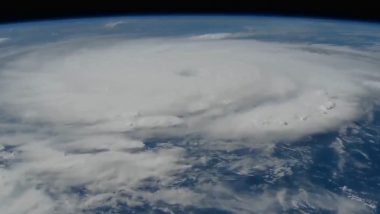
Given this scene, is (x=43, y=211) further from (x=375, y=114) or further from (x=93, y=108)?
(x=375, y=114)

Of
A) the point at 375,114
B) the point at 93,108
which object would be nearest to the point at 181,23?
the point at 93,108

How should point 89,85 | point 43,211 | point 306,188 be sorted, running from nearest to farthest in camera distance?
point 43,211 → point 306,188 → point 89,85

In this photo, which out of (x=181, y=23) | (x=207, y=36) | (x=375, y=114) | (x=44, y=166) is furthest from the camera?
(x=181, y=23)

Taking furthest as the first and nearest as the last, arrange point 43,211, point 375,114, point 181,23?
point 181,23, point 375,114, point 43,211

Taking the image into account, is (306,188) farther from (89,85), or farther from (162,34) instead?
(162,34)

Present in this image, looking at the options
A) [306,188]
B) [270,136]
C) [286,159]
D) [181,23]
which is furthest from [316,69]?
[181,23]

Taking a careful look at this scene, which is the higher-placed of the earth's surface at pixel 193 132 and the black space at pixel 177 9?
the black space at pixel 177 9

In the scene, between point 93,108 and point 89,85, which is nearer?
point 93,108
